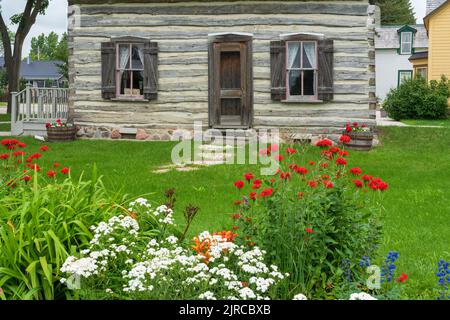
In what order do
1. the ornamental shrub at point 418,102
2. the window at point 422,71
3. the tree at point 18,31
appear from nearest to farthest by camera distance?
the ornamental shrub at point 418,102 < the tree at point 18,31 < the window at point 422,71

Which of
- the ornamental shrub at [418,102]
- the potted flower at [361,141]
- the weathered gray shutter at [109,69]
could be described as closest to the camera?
the potted flower at [361,141]

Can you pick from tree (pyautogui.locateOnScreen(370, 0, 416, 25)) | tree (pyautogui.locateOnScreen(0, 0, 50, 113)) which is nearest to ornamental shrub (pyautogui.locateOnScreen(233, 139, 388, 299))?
tree (pyautogui.locateOnScreen(0, 0, 50, 113))

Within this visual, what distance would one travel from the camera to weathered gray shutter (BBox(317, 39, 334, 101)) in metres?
15.6

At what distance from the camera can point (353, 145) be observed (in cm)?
1501

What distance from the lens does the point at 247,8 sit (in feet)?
52.2

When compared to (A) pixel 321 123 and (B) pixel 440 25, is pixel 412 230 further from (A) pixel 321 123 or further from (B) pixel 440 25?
(B) pixel 440 25

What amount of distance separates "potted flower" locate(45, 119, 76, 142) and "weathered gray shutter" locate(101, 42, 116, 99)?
53.5 inches

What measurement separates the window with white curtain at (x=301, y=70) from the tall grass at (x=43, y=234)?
1074 cm

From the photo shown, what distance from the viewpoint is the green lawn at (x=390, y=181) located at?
6942 millimetres

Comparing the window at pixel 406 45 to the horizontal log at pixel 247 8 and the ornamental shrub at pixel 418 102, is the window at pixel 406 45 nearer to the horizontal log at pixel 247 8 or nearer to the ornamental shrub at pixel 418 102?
the ornamental shrub at pixel 418 102

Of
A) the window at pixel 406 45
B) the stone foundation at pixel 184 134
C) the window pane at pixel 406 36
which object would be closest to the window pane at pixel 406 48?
the window at pixel 406 45

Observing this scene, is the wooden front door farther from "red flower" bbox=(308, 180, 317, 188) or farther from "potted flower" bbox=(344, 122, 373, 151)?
"red flower" bbox=(308, 180, 317, 188)

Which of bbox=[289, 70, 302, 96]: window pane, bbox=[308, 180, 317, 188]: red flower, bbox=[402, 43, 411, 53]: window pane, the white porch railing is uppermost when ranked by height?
bbox=[402, 43, 411, 53]: window pane
